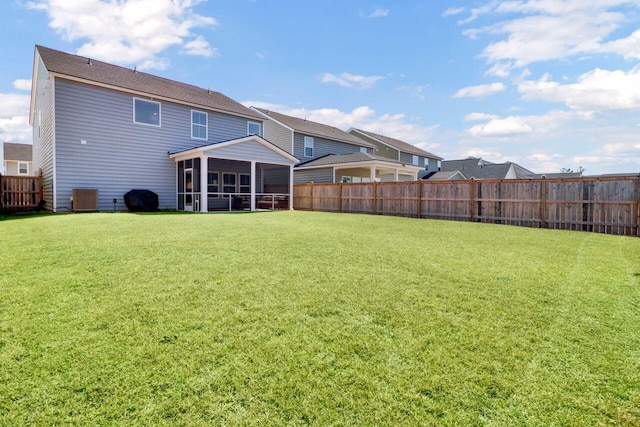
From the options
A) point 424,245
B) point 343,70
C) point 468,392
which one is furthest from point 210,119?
point 468,392

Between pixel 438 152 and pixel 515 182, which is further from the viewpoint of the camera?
pixel 438 152

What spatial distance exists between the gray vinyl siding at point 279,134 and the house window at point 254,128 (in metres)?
3.22

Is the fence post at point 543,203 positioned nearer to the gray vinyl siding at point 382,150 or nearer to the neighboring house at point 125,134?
the neighboring house at point 125,134

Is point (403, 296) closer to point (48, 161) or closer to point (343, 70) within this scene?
point (48, 161)

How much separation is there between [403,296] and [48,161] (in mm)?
16373

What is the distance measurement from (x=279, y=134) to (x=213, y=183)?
6668mm

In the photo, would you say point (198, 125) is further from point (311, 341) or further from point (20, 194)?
point (311, 341)

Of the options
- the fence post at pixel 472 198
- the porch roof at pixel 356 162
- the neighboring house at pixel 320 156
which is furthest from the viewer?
the neighboring house at pixel 320 156

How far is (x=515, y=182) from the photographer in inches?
439

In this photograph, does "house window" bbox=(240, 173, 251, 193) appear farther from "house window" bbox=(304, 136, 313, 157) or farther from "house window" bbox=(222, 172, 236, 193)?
"house window" bbox=(304, 136, 313, 157)

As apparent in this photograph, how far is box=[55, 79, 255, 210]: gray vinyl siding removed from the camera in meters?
12.5

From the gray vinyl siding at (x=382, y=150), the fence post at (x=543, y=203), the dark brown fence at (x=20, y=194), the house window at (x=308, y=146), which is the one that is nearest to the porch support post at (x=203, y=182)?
the dark brown fence at (x=20, y=194)

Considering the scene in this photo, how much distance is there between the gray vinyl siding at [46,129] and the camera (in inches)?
503

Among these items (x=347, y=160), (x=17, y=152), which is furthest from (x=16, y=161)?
(x=347, y=160)
